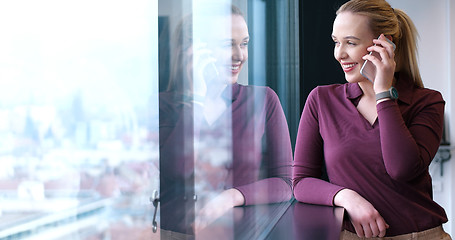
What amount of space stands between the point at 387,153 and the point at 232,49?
506mm

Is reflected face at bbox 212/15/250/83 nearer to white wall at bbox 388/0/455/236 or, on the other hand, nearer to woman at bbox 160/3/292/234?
woman at bbox 160/3/292/234

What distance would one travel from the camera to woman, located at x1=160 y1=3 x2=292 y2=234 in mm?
685

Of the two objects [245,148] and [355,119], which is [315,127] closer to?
[355,119]

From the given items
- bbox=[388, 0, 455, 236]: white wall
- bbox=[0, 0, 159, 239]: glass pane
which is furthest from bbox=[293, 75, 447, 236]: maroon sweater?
bbox=[388, 0, 455, 236]: white wall

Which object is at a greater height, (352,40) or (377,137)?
(352,40)

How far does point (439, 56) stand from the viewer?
341cm

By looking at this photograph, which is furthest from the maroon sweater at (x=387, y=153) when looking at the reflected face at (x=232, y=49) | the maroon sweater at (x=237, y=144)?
the reflected face at (x=232, y=49)

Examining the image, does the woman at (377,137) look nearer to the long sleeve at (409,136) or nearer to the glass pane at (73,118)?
the long sleeve at (409,136)

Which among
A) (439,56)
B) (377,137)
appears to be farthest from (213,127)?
(439,56)

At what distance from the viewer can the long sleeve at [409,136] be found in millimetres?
1181

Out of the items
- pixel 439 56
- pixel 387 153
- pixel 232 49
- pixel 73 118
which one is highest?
pixel 439 56

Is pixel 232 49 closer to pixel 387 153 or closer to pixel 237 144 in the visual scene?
pixel 237 144

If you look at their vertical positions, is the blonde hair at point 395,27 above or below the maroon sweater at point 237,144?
above

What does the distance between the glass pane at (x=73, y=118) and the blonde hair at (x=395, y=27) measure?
0.86 meters
